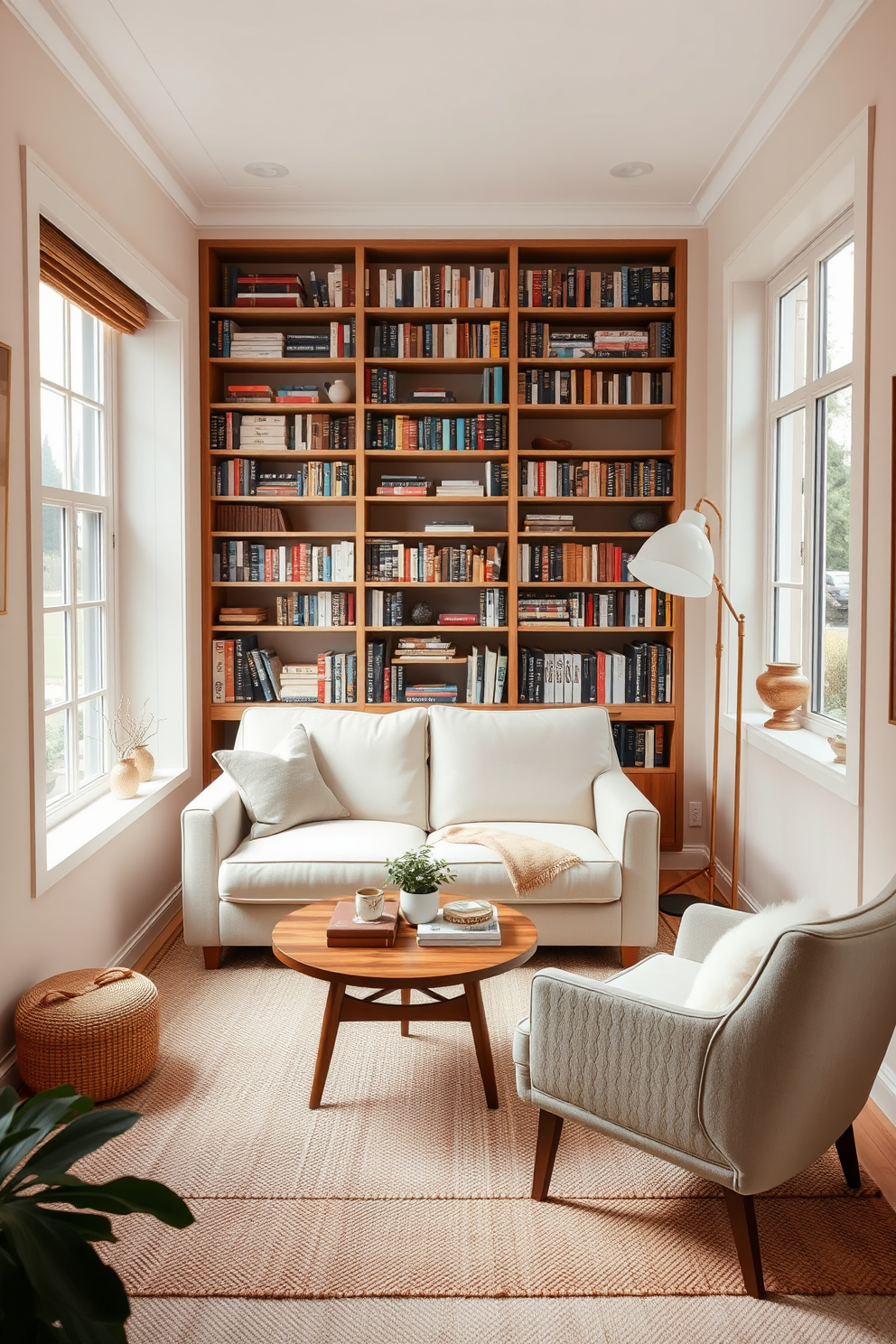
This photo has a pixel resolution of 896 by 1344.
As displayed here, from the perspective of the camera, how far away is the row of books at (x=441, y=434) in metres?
4.38

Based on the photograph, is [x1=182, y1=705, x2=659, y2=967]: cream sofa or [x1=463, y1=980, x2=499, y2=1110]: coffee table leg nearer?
[x1=463, y1=980, x2=499, y2=1110]: coffee table leg

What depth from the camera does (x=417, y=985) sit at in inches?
91.8

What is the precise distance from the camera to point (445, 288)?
171 inches

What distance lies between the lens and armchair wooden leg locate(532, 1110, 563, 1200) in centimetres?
209

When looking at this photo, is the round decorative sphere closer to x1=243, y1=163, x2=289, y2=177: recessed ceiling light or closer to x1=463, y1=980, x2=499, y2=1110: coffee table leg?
x1=243, y1=163, x2=289, y2=177: recessed ceiling light

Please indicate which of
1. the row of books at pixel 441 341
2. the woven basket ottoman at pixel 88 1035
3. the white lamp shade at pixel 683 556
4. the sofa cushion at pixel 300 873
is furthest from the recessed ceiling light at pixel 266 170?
the woven basket ottoman at pixel 88 1035

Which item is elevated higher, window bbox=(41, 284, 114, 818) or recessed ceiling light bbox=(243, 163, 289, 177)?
recessed ceiling light bbox=(243, 163, 289, 177)

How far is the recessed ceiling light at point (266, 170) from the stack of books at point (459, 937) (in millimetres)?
3029

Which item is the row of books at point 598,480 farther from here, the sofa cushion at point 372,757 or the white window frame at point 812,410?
the sofa cushion at point 372,757

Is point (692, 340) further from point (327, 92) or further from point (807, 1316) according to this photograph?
point (807, 1316)

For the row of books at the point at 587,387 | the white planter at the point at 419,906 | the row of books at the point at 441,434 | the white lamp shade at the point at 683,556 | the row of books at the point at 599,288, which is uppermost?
the row of books at the point at 599,288

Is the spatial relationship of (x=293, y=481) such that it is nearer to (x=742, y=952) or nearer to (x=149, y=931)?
(x=149, y=931)

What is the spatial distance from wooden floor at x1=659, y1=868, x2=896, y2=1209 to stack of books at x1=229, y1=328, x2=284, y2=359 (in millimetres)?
3700

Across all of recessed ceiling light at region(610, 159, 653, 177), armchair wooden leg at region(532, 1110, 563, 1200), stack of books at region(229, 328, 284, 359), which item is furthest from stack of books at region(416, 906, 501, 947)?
recessed ceiling light at region(610, 159, 653, 177)
